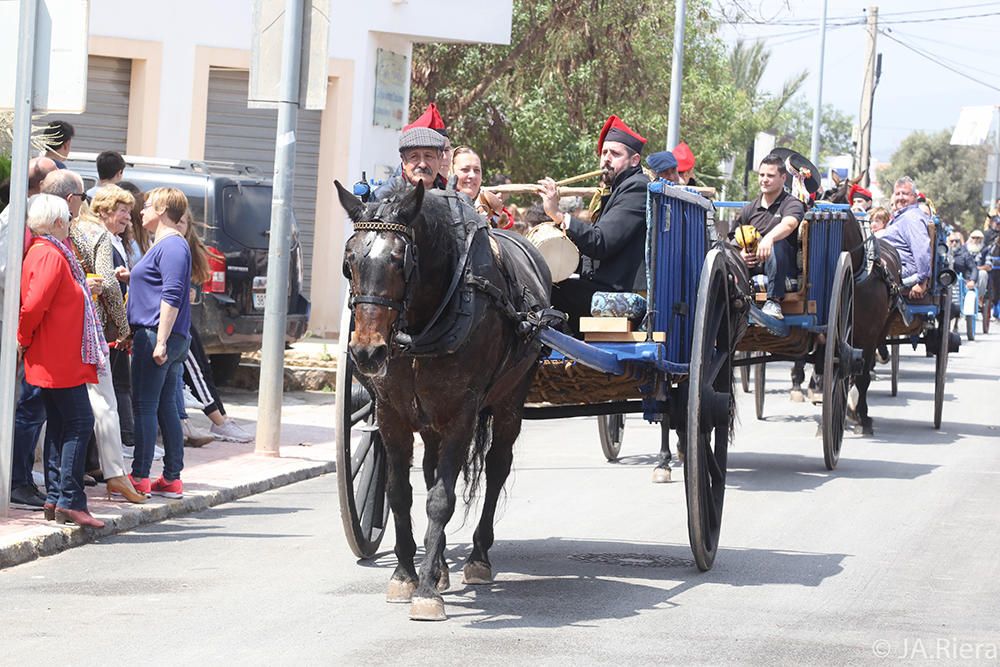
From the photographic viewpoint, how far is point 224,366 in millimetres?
16719

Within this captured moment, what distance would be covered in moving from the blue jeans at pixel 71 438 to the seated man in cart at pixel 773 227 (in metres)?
5.09

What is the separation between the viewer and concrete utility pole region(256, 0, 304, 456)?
12125 mm

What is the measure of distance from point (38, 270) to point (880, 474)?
685 centimetres

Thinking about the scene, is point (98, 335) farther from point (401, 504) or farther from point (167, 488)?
point (401, 504)

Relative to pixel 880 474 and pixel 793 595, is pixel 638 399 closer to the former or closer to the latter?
pixel 793 595

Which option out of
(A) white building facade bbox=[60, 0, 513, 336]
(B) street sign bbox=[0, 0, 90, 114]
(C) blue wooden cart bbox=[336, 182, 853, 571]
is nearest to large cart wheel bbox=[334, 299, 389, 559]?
(C) blue wooden cart bbox=[336, 182, 853, 571]

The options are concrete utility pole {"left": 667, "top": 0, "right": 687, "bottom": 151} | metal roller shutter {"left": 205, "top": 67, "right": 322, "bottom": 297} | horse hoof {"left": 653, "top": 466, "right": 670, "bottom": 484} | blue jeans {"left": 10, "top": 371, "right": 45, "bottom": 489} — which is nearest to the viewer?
blue jeans {"left": 10, "top": 371, "right": 45, "bottom": 489}

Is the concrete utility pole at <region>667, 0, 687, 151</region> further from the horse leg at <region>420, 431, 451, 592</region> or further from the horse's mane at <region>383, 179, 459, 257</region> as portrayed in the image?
the horse's mane at <region>383, 179, 459, 257</region>

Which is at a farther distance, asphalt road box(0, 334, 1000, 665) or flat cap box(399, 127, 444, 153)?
flat cap box(399, 127, 444, 153)

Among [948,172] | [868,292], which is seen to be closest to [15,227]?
[868,292]

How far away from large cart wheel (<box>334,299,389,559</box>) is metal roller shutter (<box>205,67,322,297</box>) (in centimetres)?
1455

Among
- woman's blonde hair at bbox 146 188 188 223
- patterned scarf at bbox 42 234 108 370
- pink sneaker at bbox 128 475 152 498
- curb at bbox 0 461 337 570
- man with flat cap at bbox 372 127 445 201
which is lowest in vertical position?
curb at bbox 0 461 337 570

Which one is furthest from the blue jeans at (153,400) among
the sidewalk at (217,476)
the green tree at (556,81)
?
the green tree at (556,81)

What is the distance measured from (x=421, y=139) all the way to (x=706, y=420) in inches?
80.1
